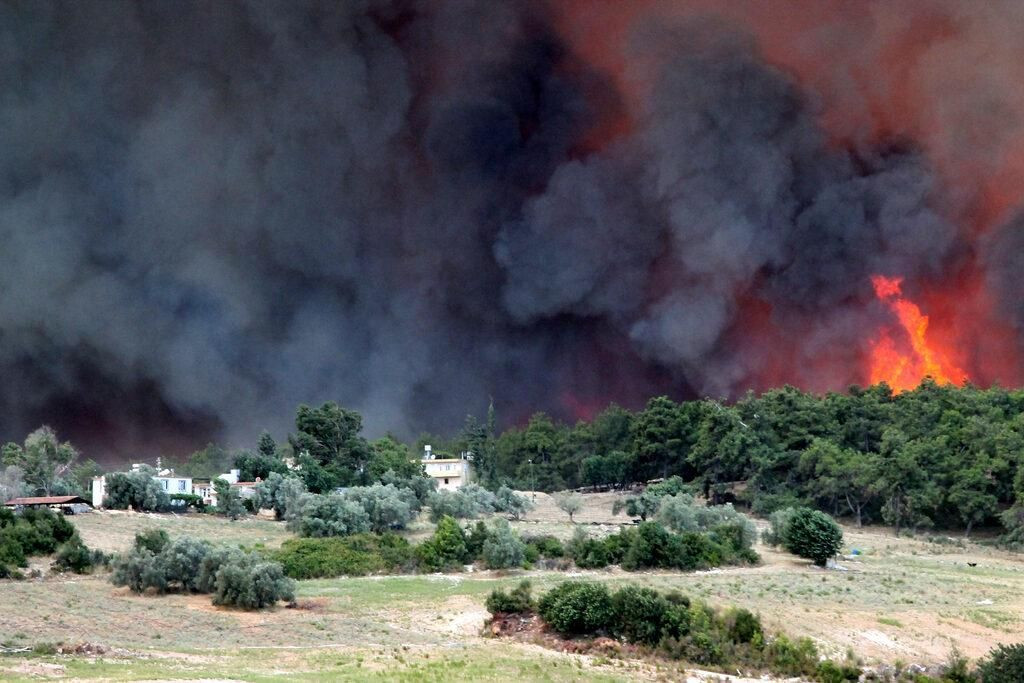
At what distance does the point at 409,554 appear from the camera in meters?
54.8

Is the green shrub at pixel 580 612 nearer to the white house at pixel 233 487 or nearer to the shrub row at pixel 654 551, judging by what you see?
the shrub row at pixel 654 551

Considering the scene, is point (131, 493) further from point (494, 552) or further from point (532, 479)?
point (532, 479)

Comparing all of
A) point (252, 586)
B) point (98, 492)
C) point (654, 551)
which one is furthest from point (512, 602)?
point (98, 492)

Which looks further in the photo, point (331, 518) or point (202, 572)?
point (331, 518)

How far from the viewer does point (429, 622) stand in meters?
38.4

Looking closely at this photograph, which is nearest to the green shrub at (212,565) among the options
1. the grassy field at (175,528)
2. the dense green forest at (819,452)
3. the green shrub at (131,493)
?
the grassy field at (175,528)

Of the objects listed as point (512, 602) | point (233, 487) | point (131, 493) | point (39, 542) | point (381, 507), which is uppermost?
point (233, 487)

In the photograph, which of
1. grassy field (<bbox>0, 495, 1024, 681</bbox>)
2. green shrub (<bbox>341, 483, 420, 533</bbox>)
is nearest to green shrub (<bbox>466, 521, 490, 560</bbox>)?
grassy field (<bbox>0, 495, 1024, 681</bbox>)

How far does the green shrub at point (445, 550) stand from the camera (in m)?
53.6

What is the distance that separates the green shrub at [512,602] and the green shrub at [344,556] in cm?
1509

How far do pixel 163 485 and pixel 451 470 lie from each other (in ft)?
134

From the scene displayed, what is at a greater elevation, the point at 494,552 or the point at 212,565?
the point at 494,552

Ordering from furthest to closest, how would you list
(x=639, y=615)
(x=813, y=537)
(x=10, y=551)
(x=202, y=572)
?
(x=813, y=537)
(x=10, y=551)
(x=202, y=572)
(x=639, y=615)

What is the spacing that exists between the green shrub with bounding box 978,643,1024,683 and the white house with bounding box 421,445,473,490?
7931 cm
